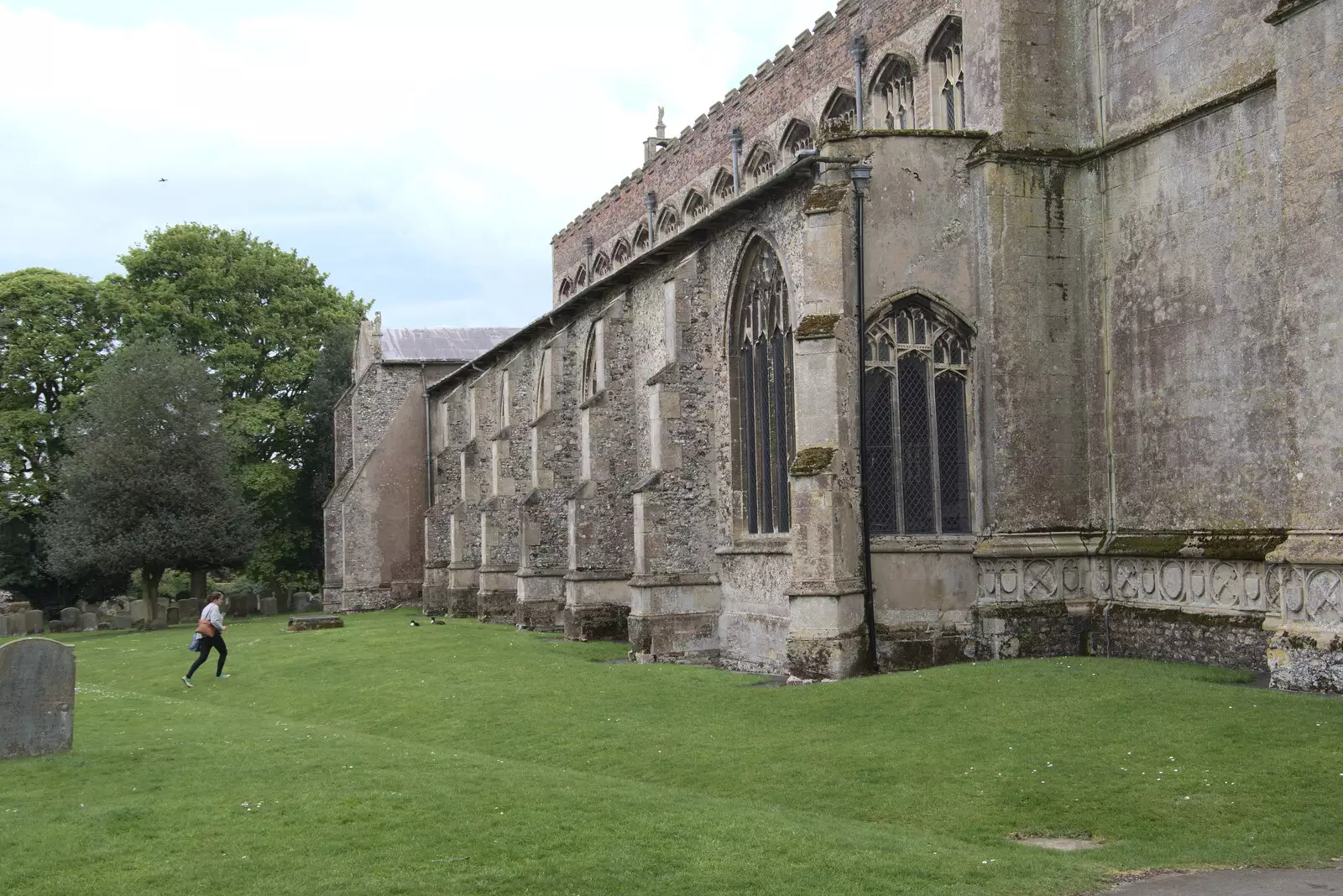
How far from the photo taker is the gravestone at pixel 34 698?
1258 centimetres

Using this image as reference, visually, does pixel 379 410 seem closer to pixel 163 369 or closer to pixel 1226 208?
pixel 163 369

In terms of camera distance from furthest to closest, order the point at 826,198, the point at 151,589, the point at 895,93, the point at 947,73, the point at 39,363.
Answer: the point at 39,363 < the point at 151,589 < the point at 895,93 < the point at 947,73 < the point at 826,198

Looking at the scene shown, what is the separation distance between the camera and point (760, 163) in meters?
29.1

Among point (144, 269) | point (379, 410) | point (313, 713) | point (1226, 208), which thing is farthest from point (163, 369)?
point (1226, 208)

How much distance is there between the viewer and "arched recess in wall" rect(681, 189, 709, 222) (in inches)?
1303

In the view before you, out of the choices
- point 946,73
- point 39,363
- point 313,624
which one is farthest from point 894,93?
point 39,363

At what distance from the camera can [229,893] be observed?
25.2 ft

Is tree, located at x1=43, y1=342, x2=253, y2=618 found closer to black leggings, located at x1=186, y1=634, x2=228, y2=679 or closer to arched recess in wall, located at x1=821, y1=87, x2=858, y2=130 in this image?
black leggings, located at x1=186, y1=634, x2=228, y2=679

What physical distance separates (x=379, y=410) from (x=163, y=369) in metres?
7.53

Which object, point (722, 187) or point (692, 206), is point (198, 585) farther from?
point (722, 187)

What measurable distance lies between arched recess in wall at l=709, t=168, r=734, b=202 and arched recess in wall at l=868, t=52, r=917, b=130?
24.8 ft

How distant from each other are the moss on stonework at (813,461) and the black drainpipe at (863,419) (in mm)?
586

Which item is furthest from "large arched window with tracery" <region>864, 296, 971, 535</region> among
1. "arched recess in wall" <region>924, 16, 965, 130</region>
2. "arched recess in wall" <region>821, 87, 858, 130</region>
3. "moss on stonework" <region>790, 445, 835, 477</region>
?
"arched recess in wall" <region>821, 87, 858, 130</region>

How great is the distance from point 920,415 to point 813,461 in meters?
1.87
